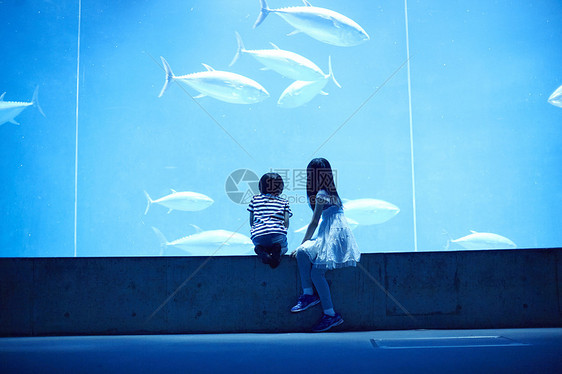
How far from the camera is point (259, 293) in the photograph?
12.0ft

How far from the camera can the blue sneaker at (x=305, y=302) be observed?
3.43m

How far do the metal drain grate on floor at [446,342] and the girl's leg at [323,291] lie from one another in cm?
44

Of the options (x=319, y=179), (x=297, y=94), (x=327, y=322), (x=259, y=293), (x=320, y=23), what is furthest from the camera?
(x=297, y=94)

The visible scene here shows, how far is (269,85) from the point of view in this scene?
84.9ft

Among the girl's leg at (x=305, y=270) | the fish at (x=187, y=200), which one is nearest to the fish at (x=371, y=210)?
the fish at (x=187, y=200)

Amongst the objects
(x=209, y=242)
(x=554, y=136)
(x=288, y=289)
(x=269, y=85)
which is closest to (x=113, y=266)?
(x=288, y=289)

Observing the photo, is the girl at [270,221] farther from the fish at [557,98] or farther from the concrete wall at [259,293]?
the fish at [557,98]

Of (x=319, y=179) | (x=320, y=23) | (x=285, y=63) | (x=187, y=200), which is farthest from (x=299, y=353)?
(x=187, y=200)

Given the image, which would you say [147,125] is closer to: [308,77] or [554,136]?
[308,77]

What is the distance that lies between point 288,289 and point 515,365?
1823 mm

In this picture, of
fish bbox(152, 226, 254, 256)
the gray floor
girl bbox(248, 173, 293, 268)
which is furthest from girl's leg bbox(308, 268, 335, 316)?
fish bbox(152, 226, 254, 256)

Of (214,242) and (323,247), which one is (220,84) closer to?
(214,242)

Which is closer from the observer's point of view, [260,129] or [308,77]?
[308,77]

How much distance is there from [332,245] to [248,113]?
2145 centimetres
